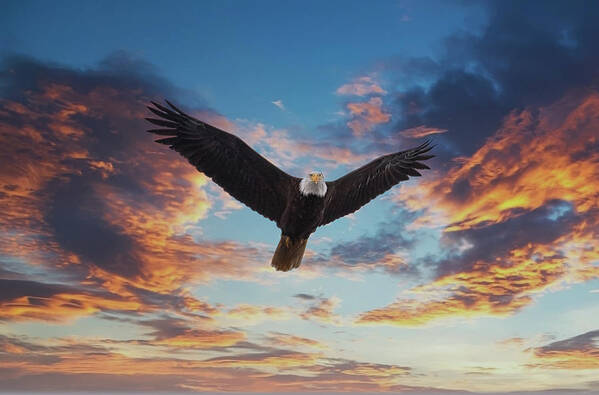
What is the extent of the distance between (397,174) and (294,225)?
350 cm

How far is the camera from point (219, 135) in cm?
1200

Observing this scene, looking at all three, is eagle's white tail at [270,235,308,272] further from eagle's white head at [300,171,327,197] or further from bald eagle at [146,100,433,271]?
eagle's white head at [300,171,327,197]

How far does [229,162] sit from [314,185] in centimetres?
208

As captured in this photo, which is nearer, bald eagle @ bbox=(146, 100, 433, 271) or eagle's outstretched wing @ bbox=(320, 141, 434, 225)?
bald eagle @ bbox=(146, 100, 433, 271)

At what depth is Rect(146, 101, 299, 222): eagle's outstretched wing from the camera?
11766 millimetres

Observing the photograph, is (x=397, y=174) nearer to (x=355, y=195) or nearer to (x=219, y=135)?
(x=355, y=195)

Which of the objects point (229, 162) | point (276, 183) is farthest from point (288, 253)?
point (229, 162)

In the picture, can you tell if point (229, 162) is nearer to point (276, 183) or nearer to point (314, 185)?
point (276, 183)

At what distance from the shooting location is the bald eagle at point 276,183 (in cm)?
1180

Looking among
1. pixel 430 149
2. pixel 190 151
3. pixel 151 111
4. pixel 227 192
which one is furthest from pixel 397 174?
pixel 151 111

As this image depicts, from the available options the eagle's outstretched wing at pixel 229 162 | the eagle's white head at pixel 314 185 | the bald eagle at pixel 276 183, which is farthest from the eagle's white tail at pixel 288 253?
the eagle's white head at pixel 314 185

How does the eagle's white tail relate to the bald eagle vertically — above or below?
below

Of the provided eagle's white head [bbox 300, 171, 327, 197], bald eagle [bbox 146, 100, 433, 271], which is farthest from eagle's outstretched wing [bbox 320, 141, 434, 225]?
eagle's white head [bbox 300, 171, 327, 197]

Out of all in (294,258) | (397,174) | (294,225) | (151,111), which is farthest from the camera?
(397,174)
